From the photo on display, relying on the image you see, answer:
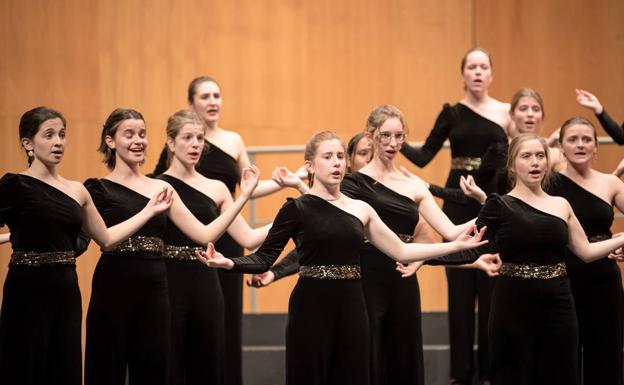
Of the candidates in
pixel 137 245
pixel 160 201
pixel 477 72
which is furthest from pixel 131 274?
pixel 477 72

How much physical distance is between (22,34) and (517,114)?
3.31m

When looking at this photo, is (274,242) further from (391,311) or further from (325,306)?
(391,311)

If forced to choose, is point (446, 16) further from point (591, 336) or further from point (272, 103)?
point (591, 336)

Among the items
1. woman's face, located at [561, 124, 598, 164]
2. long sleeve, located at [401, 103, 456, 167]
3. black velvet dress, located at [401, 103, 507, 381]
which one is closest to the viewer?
woman's face, located at [561, 124, 598, 164]

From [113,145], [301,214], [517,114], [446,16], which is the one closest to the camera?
[301,214]

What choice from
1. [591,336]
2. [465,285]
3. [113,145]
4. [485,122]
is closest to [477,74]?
[485,122]

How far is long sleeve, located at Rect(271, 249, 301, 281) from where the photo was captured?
4.60 m

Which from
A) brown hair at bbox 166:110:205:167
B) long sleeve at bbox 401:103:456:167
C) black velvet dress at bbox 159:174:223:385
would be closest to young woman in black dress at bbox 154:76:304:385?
brown hair at bbox 166:110:205:167

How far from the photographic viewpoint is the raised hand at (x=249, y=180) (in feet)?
14.6

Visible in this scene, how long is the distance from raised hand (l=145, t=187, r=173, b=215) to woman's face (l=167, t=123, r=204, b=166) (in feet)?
1.39

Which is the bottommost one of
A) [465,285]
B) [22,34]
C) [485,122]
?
[465,285]

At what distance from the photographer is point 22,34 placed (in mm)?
6883

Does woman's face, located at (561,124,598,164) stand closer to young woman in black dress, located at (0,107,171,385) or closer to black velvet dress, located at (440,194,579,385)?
black velvet dress, located at (440,194,579,385)

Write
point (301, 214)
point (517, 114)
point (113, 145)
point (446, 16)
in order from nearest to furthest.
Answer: point (301, 214)
point (113, 145)
point (517, 114)
point (446, 16)
